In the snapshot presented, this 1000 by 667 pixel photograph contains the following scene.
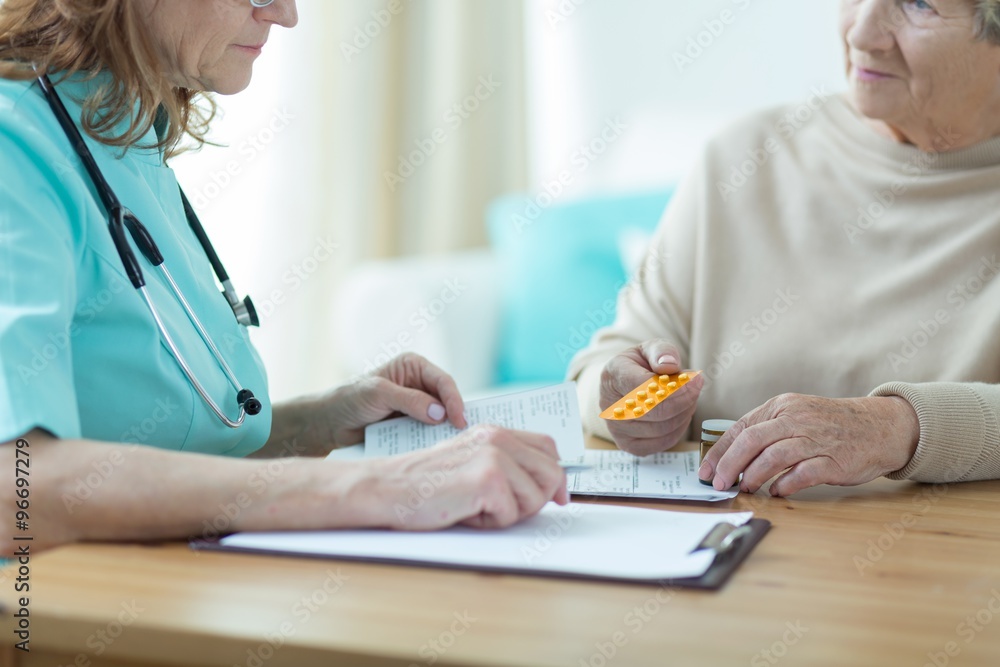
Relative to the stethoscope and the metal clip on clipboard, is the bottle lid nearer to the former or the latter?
the metal clip on clipboard

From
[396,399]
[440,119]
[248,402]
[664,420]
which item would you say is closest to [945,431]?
[664,420]

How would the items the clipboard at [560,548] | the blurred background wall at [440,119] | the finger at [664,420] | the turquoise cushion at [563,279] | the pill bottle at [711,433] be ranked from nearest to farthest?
the clipboard at [560,548] < the pill bottle at [711,433] < the finger at [664,420] < the turquoise cushion at [563,279] < the blurred background wall at [440,119]

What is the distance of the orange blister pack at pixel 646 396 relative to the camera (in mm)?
1165

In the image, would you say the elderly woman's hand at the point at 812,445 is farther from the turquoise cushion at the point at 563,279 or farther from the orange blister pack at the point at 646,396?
the turquoise cushion at the point at 563,279

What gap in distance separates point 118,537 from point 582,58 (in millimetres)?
2988

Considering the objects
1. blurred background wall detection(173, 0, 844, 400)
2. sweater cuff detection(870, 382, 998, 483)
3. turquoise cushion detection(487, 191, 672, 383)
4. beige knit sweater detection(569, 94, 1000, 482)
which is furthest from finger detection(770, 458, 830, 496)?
blurred background wall detection(173, 0, 844, 400)

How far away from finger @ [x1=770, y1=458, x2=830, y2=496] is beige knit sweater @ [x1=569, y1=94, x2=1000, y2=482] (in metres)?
0.36

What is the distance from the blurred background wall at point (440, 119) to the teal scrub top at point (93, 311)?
1675 mm

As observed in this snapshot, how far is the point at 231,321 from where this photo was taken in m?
1.28

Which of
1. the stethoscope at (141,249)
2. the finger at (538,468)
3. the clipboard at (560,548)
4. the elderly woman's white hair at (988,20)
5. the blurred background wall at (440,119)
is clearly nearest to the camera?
the clipboard at (560,548)

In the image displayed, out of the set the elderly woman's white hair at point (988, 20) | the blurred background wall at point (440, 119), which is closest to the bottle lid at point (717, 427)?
the elderly woman's white hair at point (988, 20)

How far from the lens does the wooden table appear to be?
67cm

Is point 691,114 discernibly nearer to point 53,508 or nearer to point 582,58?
point 582,58

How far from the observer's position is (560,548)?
0.86 metres
